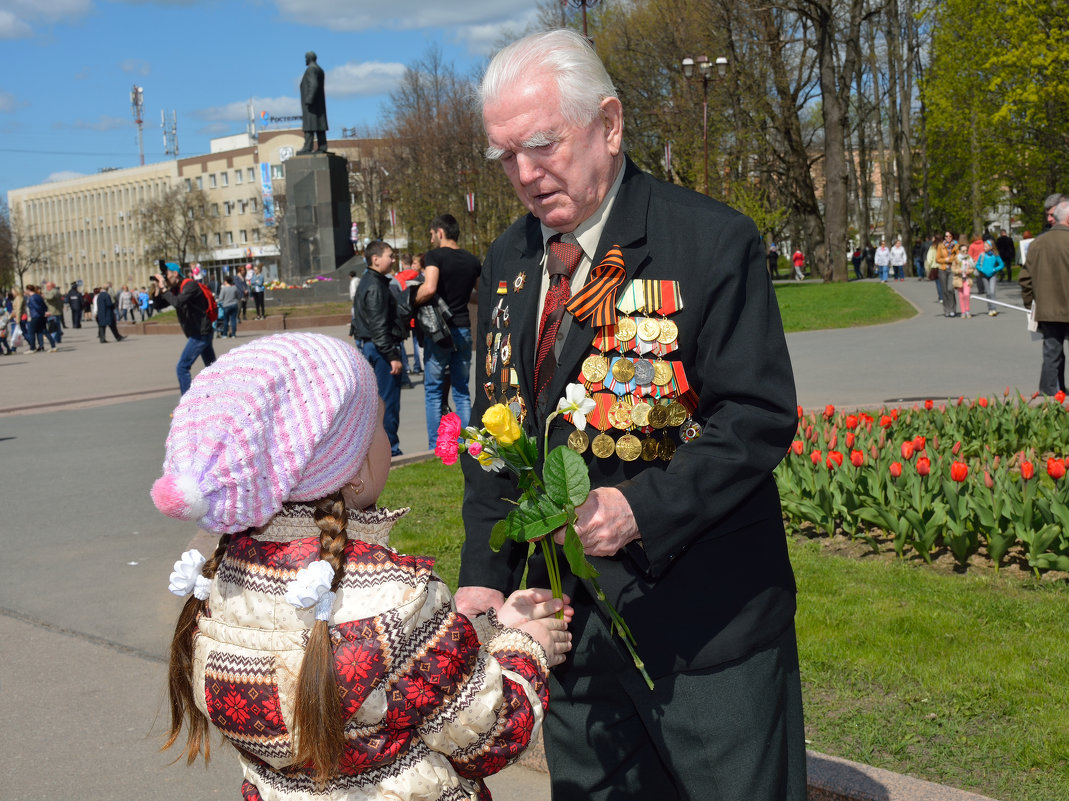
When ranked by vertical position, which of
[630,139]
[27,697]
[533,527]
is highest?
[630,139]

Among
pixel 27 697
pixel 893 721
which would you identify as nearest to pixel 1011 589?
pixel 893 721

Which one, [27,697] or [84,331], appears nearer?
[27,697]

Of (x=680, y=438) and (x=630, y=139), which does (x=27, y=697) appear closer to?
(x=680, y=438)

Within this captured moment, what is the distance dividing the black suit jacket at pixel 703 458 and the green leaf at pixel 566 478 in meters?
0.17

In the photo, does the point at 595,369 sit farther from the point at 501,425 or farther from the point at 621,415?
the point at 501,425

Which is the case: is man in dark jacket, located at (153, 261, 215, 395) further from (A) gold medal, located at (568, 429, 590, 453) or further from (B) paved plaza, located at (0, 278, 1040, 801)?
(A) gold medal, located at (568, 429, 590, 453)

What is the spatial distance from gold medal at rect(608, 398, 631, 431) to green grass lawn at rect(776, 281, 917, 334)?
19183mm

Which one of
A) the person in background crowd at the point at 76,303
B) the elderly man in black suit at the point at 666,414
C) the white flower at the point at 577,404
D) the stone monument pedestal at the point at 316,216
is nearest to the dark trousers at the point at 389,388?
the elderly man in black suit at the point at 666,414

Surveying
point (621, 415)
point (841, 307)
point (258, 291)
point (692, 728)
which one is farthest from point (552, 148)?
point (258, 291)

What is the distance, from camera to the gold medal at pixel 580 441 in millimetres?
2188

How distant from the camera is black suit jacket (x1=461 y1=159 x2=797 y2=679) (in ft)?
6.57

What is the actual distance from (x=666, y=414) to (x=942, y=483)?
163 inches

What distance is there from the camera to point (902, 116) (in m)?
50.9

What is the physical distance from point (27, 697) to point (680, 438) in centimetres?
381
